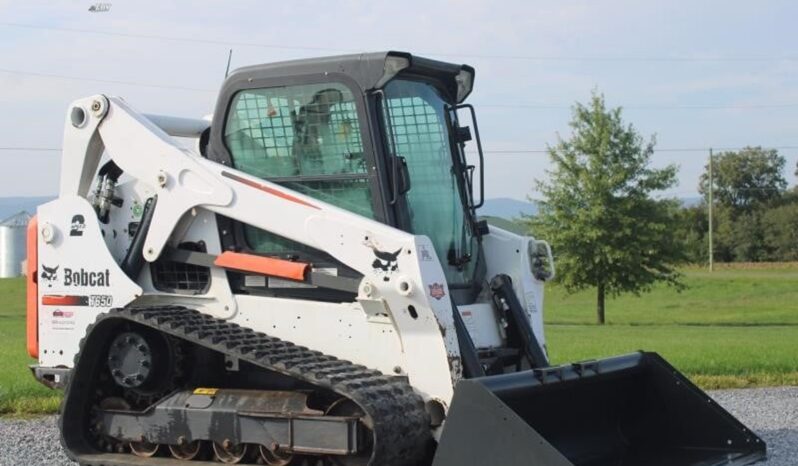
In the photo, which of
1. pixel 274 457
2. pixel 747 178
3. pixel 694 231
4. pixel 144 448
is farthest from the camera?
pixel 747 178

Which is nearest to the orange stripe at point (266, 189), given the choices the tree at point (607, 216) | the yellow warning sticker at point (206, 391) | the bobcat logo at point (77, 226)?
the bobcat logo at point (77, 226)

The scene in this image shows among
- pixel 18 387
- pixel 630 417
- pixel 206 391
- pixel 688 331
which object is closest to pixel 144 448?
pixel 206 391

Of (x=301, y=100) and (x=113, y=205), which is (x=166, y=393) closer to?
(x=113, y=205)

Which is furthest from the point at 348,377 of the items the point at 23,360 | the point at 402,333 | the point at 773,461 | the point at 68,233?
the point at 23,360

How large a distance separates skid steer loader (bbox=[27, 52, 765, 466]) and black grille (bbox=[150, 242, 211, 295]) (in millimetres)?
19

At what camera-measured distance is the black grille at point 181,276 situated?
318 inches

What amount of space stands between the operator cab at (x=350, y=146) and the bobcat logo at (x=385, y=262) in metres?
0.38

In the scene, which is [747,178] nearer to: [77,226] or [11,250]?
[11,250]

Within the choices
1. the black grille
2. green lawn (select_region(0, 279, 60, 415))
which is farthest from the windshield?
green lawn (select_region(0, 279, 60, 415))

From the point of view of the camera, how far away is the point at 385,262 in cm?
712

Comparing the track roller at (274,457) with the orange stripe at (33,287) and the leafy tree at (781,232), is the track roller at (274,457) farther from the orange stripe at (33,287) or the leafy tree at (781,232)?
the leafy tree at (781,232)

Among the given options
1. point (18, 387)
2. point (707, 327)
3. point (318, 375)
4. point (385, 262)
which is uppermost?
point (385, 262)

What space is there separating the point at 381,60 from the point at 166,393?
8.68 ft

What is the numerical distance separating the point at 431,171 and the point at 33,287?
307 cm
